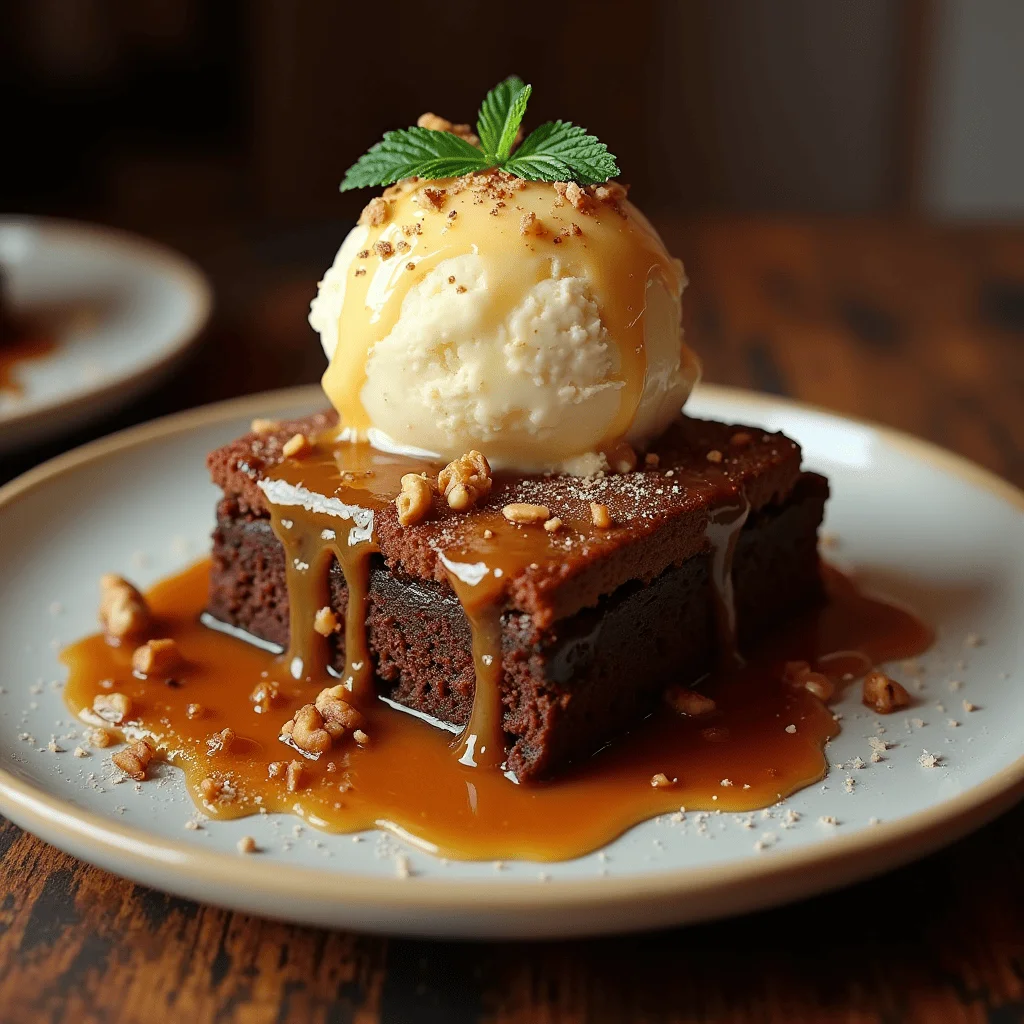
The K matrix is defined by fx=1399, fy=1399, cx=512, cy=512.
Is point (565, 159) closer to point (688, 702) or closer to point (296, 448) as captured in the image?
point (296, 448)

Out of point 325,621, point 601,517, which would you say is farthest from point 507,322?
point 325,621

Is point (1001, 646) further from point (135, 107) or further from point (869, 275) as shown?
point (135, 107)

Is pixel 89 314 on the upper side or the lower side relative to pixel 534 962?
upper

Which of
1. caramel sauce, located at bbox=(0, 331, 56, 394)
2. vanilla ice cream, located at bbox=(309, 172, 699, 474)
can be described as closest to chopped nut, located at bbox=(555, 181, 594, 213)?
vanilla ice cream, located at bbox=(309, 172, 699, 474)

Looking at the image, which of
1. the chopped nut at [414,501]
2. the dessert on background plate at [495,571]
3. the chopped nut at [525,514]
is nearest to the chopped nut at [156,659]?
the dessert on background plate at [495,571]

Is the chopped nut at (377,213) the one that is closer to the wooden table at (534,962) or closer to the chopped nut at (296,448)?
the chopped nut at (296,448)

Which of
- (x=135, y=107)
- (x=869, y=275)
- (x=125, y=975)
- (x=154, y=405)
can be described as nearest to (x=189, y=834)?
(x=125, y=975)
